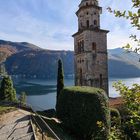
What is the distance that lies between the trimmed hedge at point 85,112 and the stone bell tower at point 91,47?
1688 cm

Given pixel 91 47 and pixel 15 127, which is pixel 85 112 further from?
pixel 91 47

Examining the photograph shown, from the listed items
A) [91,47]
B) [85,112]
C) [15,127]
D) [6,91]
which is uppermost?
[91,47]

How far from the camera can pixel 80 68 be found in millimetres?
39000

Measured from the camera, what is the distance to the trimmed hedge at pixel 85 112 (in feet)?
61.3

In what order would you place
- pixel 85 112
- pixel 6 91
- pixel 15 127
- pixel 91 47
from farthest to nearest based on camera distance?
pixel 6 91
pixel 91 47
pixel 15 127
pixel 85 112

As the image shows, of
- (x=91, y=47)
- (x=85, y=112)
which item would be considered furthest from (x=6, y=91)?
(x=85, y=112)

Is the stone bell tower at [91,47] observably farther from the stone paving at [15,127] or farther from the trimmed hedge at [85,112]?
the trimmed hedge at [85,112]

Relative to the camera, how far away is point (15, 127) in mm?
19062

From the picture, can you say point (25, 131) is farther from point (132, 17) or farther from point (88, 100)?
point (132, 17)

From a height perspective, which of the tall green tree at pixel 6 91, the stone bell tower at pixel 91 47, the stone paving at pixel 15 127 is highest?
the stone bell tower at pixel 91 47

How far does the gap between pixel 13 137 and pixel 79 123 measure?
16.2 ft

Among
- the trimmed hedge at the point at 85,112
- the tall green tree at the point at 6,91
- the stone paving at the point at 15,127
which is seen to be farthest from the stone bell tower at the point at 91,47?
the trimmed hedge at the point at 85,112

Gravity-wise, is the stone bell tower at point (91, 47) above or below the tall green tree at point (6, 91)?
above

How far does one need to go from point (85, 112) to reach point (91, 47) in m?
20.1
